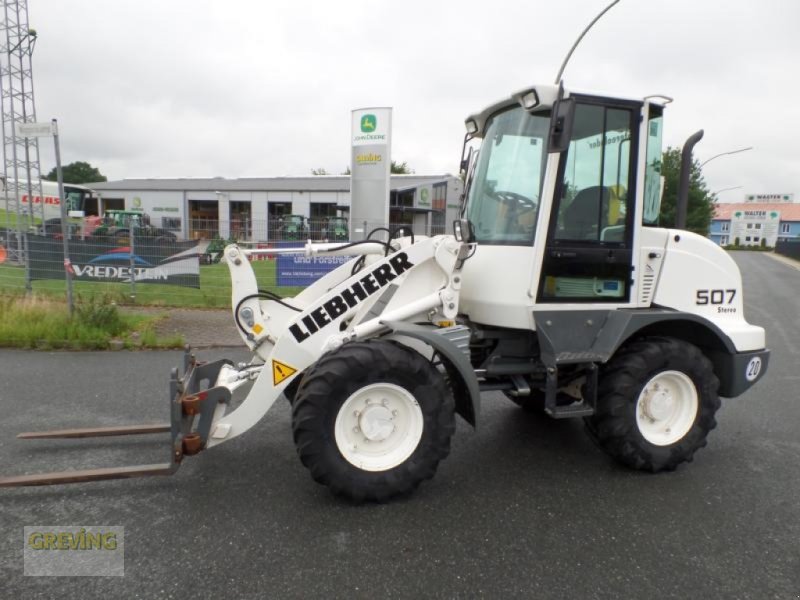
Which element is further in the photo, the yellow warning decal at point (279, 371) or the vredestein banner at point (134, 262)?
the vredestein banner at point (134, 262)

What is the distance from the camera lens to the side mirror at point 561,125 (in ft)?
9.82

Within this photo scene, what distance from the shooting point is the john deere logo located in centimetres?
1110

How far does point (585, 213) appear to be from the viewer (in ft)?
11.6

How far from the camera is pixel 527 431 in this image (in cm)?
447

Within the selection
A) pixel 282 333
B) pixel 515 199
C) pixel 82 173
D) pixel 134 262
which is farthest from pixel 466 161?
pixel 82 173

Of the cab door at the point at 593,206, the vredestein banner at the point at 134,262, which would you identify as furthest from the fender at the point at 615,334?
the vredestein banner at the point at 134,262

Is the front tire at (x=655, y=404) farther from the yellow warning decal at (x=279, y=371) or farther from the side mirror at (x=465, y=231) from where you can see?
the yellow warning decal at (x=279, y=371)

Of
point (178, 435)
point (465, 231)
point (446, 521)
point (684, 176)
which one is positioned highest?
point (684, 176)

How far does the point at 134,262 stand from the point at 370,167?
512 cm

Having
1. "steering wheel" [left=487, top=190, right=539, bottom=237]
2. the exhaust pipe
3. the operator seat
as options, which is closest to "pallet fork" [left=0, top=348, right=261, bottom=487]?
"steering wheel" [left=487, top=190, right=539, bottom=237]

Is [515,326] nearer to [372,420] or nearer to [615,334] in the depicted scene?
[615,334]

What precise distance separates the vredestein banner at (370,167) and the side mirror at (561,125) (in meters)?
7.92

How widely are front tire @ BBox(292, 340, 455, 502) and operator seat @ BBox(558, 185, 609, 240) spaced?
4.39ft

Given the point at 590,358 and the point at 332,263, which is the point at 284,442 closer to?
the point at 590,358
